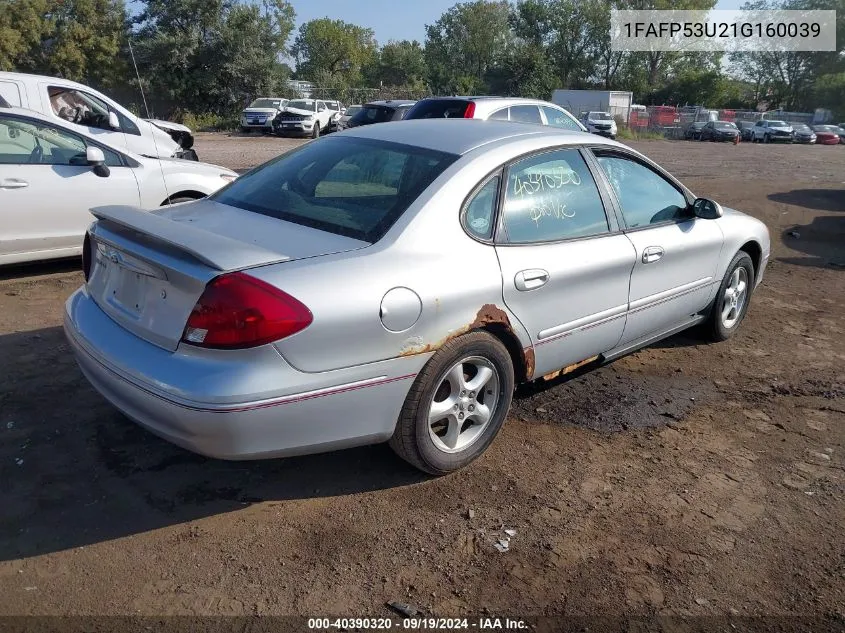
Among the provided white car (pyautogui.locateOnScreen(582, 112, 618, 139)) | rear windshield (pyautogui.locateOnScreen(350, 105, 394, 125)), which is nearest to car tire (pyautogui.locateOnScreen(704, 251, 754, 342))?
rear windshield (pyautogui.locateOnScreen(350, 105, 394, 125))

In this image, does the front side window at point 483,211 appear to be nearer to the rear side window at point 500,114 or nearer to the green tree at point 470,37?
the rear side window at point 500,114

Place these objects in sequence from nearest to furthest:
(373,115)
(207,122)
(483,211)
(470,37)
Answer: (483,211)
(373,115)
(207,122)
(470,37)

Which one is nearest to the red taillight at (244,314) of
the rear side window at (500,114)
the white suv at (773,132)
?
the rear side window at (500,114)

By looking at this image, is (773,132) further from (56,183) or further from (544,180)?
(544,180)

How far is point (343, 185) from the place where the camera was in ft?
12.0

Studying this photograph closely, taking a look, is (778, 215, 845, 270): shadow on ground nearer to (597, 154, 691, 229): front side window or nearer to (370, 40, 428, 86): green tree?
(597, 154, 691, 229): front side window

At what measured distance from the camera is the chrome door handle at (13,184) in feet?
19.4

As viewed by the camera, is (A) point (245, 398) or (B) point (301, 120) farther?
(B) point (301, 120)

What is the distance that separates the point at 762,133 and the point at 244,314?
46.5m

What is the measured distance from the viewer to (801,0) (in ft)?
230

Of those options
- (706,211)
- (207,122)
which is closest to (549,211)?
(706,211)

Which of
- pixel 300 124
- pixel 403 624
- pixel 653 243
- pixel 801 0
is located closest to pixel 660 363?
pixel 653 243

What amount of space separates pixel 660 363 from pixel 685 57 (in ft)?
267

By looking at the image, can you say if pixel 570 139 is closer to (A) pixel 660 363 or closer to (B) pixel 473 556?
(A) pixel 660 363
